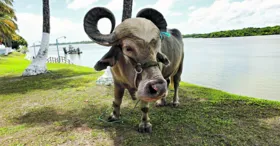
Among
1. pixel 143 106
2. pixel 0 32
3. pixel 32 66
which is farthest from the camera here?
pixel 0 32

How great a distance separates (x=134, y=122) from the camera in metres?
4.09

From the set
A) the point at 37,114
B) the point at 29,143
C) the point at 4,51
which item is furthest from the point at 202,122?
the point at 4,51

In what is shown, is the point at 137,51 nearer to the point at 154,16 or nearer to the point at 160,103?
the point at 154,16

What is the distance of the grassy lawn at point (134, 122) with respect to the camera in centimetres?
341

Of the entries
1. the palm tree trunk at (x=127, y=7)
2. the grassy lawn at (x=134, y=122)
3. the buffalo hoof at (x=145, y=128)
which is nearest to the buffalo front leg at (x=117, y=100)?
the grassy lawn at (x=134, y=122)

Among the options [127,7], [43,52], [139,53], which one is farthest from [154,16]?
[43,52]

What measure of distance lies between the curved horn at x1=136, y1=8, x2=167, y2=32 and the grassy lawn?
1.91 m

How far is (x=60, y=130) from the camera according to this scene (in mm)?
3789

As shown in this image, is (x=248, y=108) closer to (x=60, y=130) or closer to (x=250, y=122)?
(x=250, y=122)

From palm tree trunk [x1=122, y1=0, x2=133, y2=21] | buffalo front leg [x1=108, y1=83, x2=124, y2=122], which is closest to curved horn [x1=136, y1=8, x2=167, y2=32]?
buffalo front leg [x1=108, y1=83, x2=124, y2=122]

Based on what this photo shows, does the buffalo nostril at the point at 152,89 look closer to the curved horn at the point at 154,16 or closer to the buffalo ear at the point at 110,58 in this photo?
the buffalo ear at the point at 110,58

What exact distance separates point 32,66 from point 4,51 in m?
31.5

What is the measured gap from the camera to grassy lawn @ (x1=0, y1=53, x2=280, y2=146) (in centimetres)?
341

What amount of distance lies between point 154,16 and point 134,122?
2.10 meters
